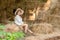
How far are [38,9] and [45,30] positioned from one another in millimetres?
5859

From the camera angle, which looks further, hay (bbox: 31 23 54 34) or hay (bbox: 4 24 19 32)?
hay (bbox: 31 23 54 34)

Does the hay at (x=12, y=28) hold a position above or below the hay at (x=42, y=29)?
above

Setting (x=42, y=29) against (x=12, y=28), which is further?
(x=42, y=29)

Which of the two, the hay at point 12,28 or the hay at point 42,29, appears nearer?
the hay at point 12,28

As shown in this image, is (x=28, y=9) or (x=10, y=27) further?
(x=28, y=9)

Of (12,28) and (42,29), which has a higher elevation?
(12,28)

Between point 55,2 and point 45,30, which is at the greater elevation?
point 55,2

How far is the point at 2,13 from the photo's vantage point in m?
13.2

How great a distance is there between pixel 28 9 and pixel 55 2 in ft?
9.70

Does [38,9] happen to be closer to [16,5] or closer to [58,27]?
[16,5]

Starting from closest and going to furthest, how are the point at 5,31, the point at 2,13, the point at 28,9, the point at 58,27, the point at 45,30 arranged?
the point at 5,31 < the point at 45,30 < the point at 58,27 < the point at 2,13 < the point at 28,9

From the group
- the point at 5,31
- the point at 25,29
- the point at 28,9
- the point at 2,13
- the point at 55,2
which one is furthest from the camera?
the point at 28,9

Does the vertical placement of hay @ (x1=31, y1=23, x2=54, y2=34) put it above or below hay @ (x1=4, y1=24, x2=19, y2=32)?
below

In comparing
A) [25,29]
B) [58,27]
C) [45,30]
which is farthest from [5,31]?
[58,27]
